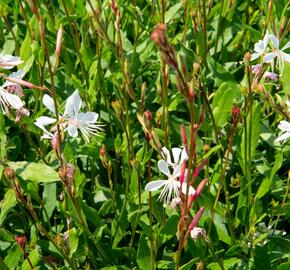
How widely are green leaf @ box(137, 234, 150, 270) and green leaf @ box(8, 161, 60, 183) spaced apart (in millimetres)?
335

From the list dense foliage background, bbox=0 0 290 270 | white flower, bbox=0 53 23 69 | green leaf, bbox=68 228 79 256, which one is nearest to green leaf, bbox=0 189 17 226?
dense foliage background, bbox=0 0 290 270

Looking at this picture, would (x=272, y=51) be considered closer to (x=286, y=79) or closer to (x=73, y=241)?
(x=286, y=79)

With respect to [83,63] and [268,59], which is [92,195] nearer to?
[83,63]

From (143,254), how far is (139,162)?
309 mm

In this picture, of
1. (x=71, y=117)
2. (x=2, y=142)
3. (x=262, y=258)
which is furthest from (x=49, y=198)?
(x=262, y=258)

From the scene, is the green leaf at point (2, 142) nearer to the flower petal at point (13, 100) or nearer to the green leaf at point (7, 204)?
the green leaf at point (7, 204)

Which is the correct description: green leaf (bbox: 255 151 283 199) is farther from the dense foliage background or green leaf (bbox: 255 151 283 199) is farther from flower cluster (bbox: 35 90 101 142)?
flower cluster (bbox: 35 90 101 142)

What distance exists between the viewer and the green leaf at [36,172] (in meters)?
1.77

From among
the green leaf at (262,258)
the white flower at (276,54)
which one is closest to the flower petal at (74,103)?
the white flower at (276,54)

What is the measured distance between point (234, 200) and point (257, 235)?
1.06 ft

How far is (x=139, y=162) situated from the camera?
195cm

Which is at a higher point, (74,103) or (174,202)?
(74,103)

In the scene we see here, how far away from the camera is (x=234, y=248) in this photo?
1.88 m

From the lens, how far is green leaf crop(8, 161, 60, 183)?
69.6 inches
